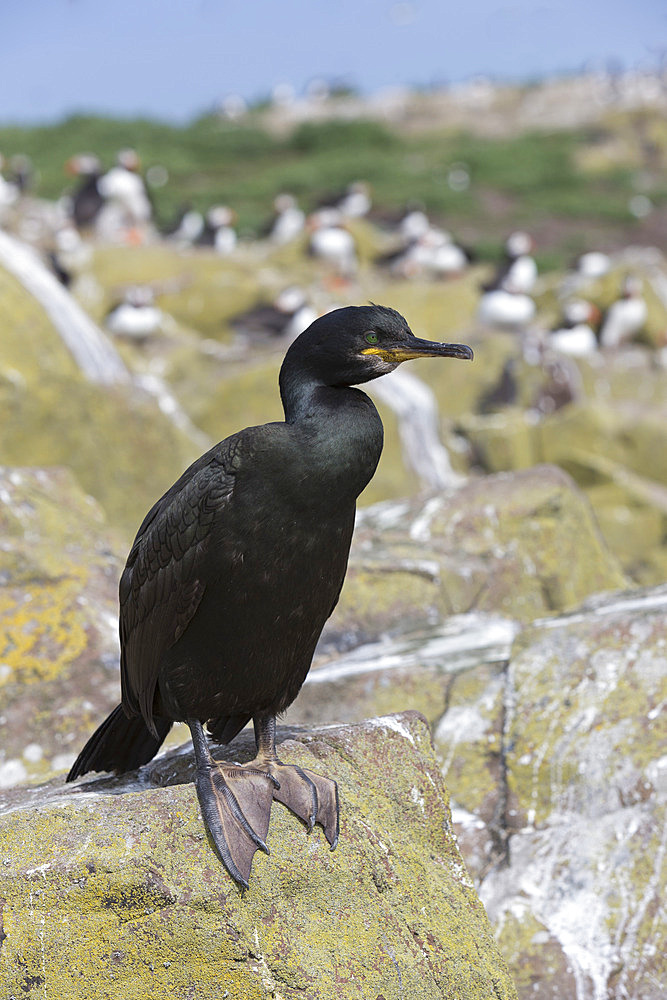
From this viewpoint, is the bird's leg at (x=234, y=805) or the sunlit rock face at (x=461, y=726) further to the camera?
the sunlit rock face at (x=461, y=726)

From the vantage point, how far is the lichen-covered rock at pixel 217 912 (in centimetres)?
274

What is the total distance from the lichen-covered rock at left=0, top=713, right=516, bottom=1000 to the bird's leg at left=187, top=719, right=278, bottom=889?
4 cm

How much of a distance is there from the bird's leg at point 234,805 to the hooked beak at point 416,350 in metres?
1.16

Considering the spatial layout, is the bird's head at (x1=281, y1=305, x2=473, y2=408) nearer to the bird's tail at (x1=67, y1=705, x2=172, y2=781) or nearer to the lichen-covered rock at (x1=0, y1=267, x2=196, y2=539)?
the bird's tail at (x1=67, y1=705, x2=172, y2=781)

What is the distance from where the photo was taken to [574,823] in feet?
13.3

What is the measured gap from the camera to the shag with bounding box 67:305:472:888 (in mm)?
2988

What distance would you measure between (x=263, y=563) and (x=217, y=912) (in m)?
0.88

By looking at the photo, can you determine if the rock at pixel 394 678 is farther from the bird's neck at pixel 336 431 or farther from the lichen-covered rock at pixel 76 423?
the lichen-covered rock at pixel 76 423

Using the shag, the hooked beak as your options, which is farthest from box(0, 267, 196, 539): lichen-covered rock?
the hooked beak

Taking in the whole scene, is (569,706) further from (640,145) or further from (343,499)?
(640,145)

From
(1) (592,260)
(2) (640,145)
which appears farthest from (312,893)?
(2) (640,145)

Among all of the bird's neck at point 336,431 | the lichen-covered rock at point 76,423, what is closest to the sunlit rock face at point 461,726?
the bird's neck at point 336,431

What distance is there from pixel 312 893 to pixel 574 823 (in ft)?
4.61

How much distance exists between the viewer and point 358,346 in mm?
3090
